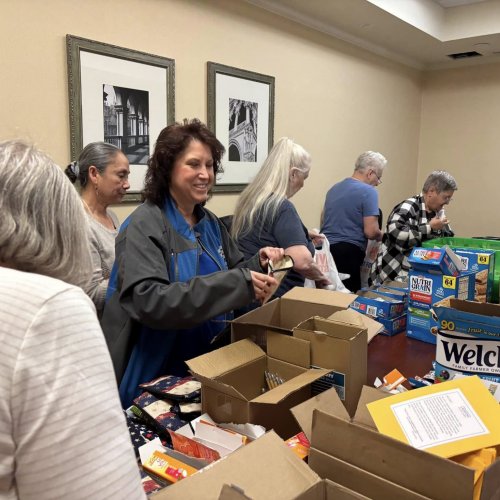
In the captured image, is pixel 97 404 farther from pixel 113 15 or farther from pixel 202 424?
pixel 113 15

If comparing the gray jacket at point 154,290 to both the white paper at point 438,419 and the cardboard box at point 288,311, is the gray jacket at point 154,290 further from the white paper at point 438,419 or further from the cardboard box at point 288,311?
the white paper at point 438,419

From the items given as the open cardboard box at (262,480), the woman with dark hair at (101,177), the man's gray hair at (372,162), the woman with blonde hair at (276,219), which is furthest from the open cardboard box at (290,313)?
the man's gray hair at (372,162)

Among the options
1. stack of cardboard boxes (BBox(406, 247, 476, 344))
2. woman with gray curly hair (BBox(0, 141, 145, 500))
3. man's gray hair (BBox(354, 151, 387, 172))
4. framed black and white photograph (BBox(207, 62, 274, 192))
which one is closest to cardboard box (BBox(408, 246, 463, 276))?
stack of cardboard boxes (BBox(406, 247, 476, 344))

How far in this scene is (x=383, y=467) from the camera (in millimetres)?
762

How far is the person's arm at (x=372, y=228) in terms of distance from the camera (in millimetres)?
3416

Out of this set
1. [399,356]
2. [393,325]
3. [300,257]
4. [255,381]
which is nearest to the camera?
[255,381]

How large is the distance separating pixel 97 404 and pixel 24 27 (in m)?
2.15

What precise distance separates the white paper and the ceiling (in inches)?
121

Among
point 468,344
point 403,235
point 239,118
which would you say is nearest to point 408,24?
point 239,118

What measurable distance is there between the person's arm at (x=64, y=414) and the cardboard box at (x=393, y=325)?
1386mm

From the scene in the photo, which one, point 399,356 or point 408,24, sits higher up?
point 408,24

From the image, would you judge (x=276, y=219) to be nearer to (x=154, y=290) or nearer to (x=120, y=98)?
(x=154, y=290)

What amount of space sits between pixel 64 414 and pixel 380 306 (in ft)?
4.86

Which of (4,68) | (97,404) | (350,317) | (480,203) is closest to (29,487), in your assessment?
(97,404)
